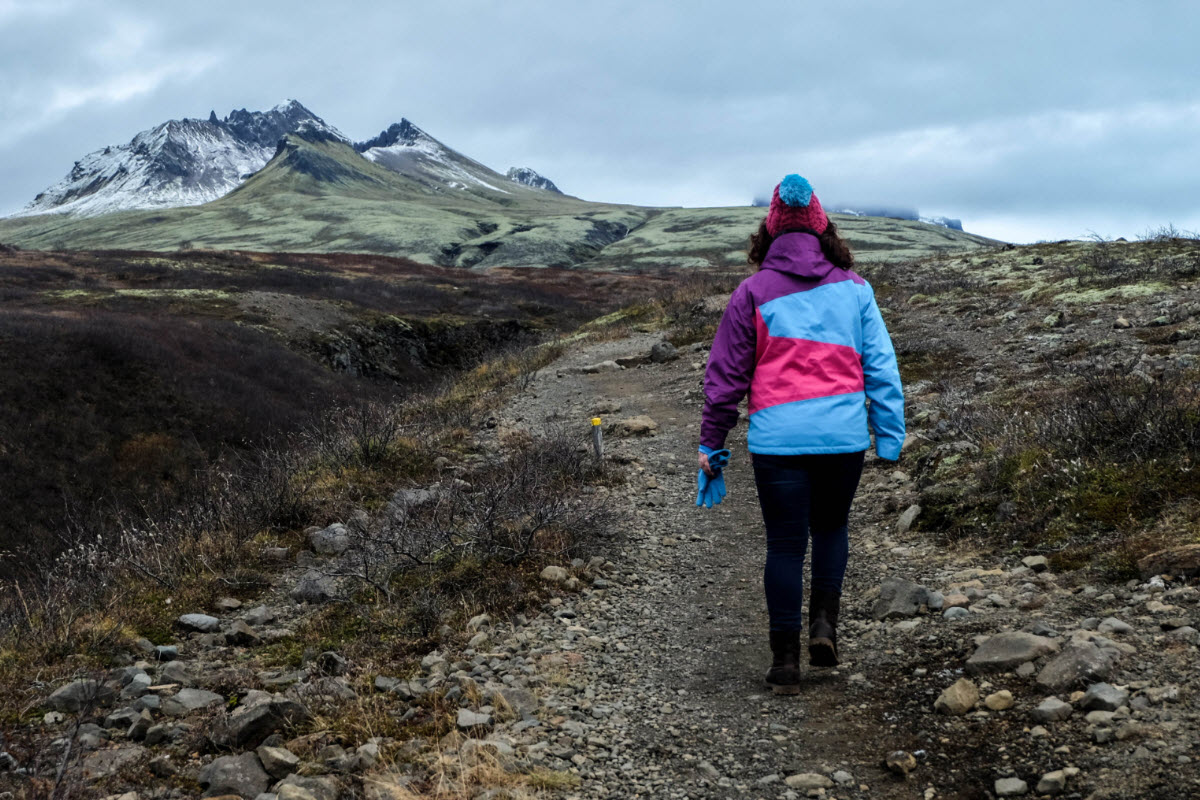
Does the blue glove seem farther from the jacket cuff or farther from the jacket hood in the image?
the jacket hood

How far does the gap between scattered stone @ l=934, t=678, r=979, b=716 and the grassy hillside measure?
7606 cm

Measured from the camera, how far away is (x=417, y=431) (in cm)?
1082

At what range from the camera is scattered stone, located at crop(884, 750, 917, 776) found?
3.05m

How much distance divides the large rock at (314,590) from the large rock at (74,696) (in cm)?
167

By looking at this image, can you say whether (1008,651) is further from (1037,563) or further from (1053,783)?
(1037,563)

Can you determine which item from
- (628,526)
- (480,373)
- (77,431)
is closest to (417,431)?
(628,526)

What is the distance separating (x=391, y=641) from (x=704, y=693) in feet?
5.89

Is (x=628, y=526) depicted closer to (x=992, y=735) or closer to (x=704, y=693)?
(x=704, y=693)

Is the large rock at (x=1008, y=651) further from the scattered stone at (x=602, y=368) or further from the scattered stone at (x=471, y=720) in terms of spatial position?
the scattered stone at (x=602, y=368)

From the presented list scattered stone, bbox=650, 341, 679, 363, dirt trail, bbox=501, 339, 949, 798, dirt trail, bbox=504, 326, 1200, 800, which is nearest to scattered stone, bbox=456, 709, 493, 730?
dirt trail, bbox=504, 326, 1200, 800

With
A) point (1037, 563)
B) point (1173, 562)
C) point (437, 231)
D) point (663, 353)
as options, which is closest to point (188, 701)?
point (1037, 563)

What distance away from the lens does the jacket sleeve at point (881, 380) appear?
3947 mm

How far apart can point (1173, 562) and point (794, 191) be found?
264 cm

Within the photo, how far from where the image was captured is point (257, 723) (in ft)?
11.3
